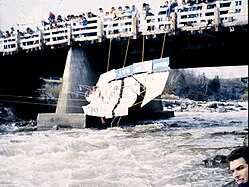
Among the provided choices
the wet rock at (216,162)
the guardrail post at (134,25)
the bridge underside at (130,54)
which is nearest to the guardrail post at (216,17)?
the bridge underside at (130,54)

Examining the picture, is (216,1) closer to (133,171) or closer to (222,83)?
(133,171)

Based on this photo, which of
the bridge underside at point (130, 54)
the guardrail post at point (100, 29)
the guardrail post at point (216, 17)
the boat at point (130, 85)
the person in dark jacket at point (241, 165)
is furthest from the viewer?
the guardrail post at point (100, 29)

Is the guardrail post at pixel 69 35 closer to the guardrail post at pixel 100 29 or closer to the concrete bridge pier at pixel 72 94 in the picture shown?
the concrete bridge pier at pixel 72 94

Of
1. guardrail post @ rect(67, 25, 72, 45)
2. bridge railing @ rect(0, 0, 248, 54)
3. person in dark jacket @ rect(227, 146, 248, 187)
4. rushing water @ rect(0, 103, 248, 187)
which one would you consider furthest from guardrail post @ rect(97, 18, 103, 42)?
person in dark jacket @ rect(227, 146, 248, 187)

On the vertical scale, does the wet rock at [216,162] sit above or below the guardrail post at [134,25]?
below

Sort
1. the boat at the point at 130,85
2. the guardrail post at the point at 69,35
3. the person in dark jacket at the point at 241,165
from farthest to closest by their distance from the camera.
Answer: the guardrail post at the point at 69,35, the boat at the point at 130,85, the person in dark jacket at the point at 241,165

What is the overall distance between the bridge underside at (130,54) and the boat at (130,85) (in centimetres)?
168

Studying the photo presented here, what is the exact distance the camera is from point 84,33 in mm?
5094

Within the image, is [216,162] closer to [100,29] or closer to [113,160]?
[113,160]

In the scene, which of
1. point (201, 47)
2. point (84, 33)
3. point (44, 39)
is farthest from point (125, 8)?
point (44, 39)

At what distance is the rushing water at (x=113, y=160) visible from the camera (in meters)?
2.01

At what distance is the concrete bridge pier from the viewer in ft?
14.7

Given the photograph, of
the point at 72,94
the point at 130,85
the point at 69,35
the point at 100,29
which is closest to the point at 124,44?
the point at 100,29

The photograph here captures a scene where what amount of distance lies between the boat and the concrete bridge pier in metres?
1.75
